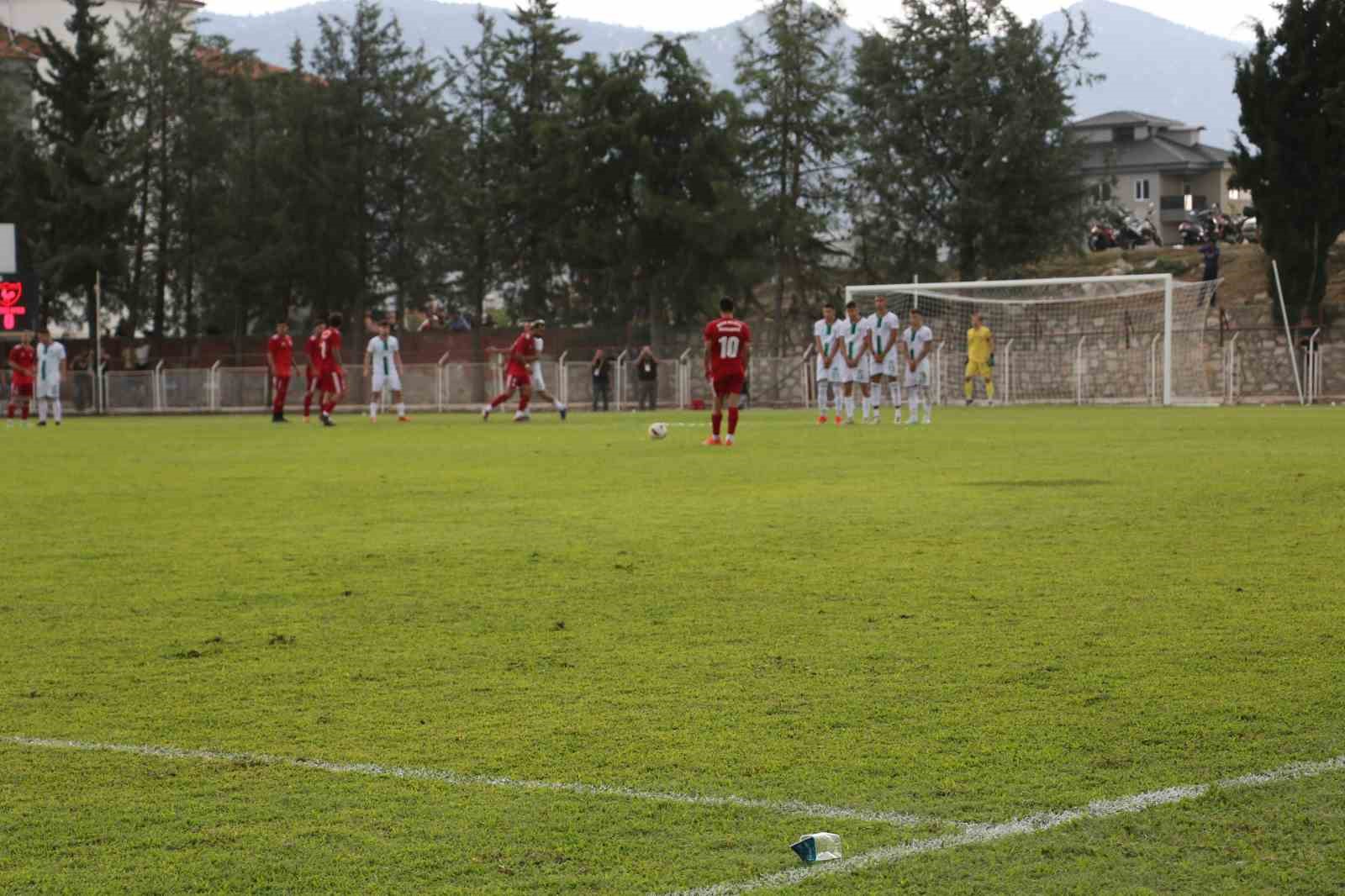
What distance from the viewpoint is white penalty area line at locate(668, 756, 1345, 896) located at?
4.19 m

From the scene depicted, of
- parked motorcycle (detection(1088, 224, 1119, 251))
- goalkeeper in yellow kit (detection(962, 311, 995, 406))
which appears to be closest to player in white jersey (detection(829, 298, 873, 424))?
goalkeeper in yellow kit (detection(962, 311, 995, 406))

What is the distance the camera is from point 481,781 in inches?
207

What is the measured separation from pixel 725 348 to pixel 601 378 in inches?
1029

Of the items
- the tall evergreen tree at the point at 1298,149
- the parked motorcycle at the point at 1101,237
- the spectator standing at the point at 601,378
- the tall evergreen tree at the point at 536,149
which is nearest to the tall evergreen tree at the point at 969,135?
the parked motorcycle at the point at 1101,237

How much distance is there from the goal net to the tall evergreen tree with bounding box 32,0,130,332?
26.6 metres

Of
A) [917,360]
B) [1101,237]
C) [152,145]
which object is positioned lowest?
[917,360]

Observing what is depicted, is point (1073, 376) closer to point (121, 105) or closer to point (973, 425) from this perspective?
point (973, 425)

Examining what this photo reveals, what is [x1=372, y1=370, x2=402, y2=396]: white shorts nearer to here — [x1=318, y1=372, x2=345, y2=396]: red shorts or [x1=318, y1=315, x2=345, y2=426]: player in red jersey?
[x1=318, y1=315, x2=345, y2=426]: player in red jersey

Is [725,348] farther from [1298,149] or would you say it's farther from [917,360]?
[1298,149]

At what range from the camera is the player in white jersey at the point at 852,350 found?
3167 cm

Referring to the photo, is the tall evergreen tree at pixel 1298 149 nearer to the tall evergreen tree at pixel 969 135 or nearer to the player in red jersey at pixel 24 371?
the tall evergreen tree at pixel 969 135

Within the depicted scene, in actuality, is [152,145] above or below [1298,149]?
above

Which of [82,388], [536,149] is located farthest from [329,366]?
[536,149]

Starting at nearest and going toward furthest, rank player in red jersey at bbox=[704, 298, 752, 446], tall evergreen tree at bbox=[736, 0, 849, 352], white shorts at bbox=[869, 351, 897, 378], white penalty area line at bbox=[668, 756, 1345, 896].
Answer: white penalty area line at bbox=[668, 756, 1345, 896]
player in red jersey at bbox=[704, 298, 752, 446]
white shorts at bbox=[869, 351, 897, 378]
tall evergreen tree at bbox=[736, 0, 849, 352]
